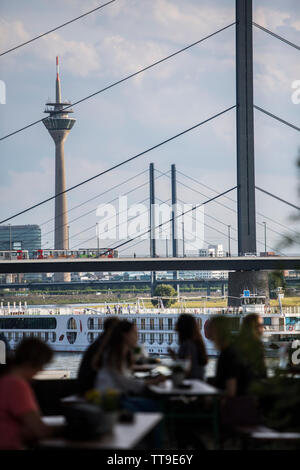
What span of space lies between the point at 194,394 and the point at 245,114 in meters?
23.6

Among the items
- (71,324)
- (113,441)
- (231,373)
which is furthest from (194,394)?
(71,324)

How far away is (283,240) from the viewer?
122 inches

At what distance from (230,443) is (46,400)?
3.79 feet

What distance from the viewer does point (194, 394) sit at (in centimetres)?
388

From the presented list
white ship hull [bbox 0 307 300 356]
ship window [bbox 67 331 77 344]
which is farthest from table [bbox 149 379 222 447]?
ship window [bbox 67 331 77 344]

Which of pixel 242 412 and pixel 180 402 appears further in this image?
pixel 180 402

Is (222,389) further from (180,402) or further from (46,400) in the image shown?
(46,400)

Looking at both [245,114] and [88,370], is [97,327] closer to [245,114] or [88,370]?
[245,114]

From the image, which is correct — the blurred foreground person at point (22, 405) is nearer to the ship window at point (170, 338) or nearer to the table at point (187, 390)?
the table at point (187, 390)

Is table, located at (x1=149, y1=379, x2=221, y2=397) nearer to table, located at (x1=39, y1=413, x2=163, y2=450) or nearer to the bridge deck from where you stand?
table, located at (x1=39, y1=413, x2=163, y2=450)

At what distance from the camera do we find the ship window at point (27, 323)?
100ft

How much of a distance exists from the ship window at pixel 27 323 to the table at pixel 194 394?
26.4 metres

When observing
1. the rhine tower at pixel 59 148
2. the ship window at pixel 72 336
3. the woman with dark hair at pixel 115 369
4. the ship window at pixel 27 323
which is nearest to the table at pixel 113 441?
the woman with dark hair at pixel 115 369
